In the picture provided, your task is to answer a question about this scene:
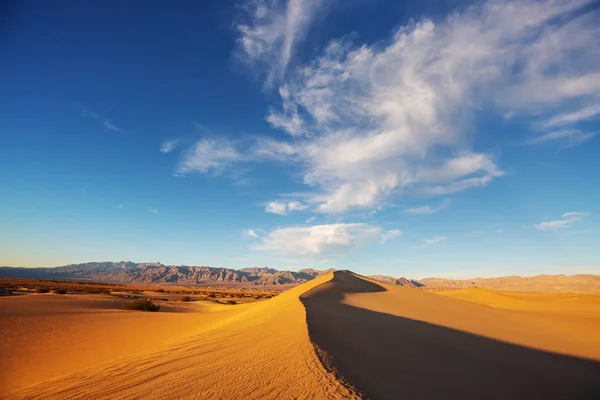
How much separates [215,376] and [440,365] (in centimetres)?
608

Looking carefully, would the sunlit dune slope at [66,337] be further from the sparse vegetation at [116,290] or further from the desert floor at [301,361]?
the sparse vegetation at [116,290]

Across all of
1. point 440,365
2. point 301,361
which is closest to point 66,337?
point 301,361

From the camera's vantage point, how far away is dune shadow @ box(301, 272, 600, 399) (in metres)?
6.09

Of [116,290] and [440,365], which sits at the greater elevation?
[116,290]

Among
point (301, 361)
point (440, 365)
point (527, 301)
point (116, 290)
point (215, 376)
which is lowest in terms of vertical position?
point (440, 365)

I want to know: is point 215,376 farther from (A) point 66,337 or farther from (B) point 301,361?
(A) point 66,337

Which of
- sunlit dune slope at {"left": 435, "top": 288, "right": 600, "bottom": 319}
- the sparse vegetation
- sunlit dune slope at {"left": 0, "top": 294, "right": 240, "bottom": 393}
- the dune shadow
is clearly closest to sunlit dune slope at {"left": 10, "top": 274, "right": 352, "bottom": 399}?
the dune shadow

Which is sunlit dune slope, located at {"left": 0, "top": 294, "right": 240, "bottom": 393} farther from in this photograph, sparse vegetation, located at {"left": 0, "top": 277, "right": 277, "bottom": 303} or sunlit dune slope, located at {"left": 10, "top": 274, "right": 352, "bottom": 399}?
sparse vegetation, located at {"left": 0, "top": 277, "right": 277, "bottom": 303}

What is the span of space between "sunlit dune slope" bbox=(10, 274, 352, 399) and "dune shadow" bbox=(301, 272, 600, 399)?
597 mm

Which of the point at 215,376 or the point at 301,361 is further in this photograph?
the point at 301,361

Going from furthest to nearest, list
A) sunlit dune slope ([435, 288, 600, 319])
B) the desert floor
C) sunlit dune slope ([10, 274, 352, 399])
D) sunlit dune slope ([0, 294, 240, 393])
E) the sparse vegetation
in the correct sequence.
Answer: the sparse vegetation, sunlit dune slope ([435, 288, 600, 319]), sunlit dune slope ([0, 294, 240, 393]), the desert floor, sunlit dune slope ([10, 274, 352, 399])

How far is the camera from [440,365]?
313 inches

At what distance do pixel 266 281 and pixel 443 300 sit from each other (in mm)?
168788

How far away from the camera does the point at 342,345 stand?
779 centimetres
